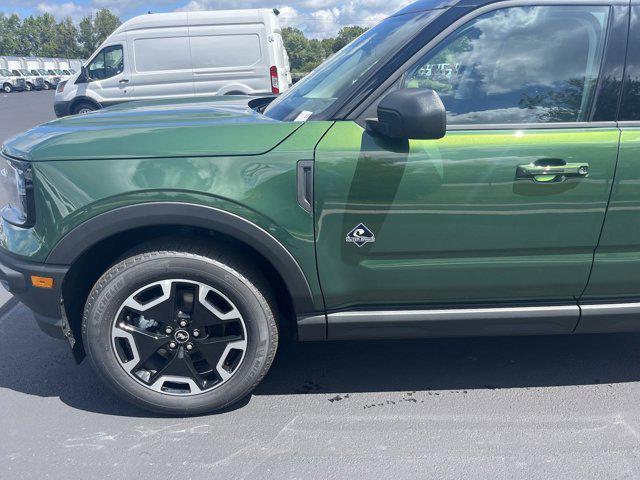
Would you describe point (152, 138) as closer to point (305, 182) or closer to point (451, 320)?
point (305, 182)

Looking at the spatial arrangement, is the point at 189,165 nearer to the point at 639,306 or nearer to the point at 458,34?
the point at 458,34

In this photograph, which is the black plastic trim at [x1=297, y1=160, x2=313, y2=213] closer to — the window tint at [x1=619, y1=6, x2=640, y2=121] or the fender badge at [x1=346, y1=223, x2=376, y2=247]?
the fender badge at [x1=346, y1=223, x2=376, y2=247]

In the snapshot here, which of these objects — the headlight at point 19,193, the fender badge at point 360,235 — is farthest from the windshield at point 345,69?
the headlight at point 19,193

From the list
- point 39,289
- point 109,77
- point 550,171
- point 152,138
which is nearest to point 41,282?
point 39,289

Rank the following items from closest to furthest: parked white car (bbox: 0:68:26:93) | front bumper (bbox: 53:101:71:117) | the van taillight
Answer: the van taillight → front bumper (bbox: 53:101:71:117) → parked white car (bbox: 0:68:26:93)

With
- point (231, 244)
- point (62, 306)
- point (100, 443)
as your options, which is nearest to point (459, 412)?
point (231, 244)

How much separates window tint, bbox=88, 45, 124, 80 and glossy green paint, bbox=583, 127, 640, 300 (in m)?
11.6

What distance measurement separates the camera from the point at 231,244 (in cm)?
257

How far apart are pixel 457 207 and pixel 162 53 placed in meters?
10.8

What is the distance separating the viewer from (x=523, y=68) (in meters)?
2.49

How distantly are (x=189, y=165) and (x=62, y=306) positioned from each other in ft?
2.86

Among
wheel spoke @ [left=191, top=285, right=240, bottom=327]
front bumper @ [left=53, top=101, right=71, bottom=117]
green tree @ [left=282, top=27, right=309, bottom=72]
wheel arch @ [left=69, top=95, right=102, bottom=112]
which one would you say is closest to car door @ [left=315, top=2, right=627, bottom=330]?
wheel spoke @ [left=191, top=285, right=240, bottom=327]

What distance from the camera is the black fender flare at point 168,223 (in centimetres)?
233

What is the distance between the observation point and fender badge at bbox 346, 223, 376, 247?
238 centimetres
